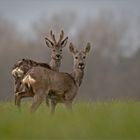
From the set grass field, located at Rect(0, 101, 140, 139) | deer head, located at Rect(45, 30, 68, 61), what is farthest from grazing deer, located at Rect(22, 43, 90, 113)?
grass field, located at Rect(0, 101, 140, 139)

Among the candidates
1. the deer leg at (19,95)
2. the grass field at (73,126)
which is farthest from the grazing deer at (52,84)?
the grass field at (73,126)

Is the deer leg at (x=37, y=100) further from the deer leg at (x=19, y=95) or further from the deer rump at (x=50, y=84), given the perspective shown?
the deer leg at (x=19, y=95)

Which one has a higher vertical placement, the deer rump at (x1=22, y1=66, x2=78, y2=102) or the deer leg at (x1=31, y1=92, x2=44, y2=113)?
the deer rump at (x1=22, y1=66, x2=78, y2=102)

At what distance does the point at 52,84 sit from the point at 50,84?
89 millimetres

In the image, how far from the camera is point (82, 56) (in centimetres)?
1783

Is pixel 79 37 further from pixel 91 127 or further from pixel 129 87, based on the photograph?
pixel 91 127

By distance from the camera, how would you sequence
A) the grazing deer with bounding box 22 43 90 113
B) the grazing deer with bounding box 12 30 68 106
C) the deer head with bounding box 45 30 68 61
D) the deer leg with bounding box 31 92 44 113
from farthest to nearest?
the deer head with bounding box 45 30 68 61, the grazing deer with bounding box 12 30 68 106, the grazing deer with bounding box 22 43 90 113, the deer leg with bounding box 31 92 44 113

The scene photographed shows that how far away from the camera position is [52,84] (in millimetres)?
16094

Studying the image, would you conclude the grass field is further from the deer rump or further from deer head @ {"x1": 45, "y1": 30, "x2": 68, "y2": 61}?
deer head @ {"x1": 45, "y1": 30, "x2": 68, "y2": 61}

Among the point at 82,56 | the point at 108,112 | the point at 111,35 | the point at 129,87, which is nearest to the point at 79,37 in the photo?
the point at 111,35

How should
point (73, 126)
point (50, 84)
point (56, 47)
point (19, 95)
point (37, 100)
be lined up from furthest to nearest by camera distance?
1. point (56, 47)
2. point (19, 95)
3. point (50, 84)
4. point (37, 100)
5. point (73, 126)

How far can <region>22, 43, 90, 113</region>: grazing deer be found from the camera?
15.7m

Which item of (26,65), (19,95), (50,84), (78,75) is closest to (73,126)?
(50,84)

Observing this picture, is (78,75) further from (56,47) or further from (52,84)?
(56,47)
